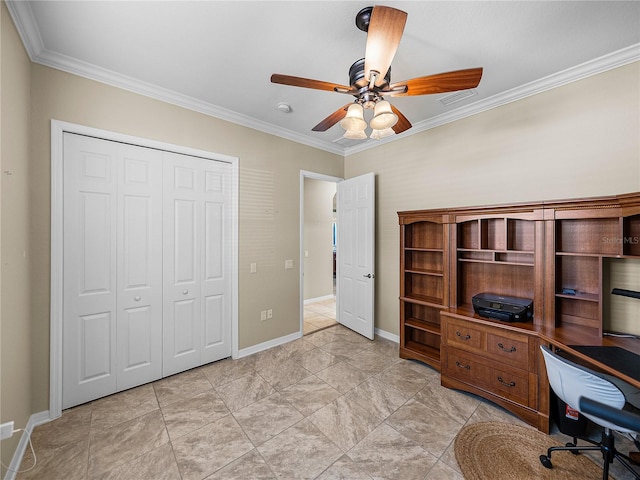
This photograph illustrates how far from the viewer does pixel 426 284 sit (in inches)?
124

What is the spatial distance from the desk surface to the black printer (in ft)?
0.61

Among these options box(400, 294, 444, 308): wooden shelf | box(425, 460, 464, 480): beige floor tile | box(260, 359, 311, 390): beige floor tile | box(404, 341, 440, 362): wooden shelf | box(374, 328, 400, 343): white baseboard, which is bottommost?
box(425, 460, 464, 480): beige floor tile

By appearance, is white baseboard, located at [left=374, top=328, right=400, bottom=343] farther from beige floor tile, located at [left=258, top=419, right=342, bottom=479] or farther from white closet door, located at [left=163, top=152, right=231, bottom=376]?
white closet door, located at [left=163, top=152, right=231, bottom=376]

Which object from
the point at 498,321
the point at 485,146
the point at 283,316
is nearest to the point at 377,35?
the point at 485,146

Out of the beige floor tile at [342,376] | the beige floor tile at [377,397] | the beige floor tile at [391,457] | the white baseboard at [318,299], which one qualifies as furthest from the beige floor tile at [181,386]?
the white baseboard at [318,299]

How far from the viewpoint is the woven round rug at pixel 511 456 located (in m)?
1.58

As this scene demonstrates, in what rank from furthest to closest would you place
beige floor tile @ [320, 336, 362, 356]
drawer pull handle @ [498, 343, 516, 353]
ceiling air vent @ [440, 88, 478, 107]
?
1. beige floor tile @ [320, 336, 362, 356]
2. ceiling air vent @ [440, 88, 478, 107]
3. drawer pull handle @ [498, 343, 516, 353]

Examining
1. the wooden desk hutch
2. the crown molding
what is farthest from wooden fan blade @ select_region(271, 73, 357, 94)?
the crown molding

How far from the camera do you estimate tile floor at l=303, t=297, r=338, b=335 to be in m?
4.05

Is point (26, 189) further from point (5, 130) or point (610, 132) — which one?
point (610, 132)

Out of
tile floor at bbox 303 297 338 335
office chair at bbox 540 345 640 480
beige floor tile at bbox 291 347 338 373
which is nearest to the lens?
office chair at bbox 540 345 640 480

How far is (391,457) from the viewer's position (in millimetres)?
Answer: 1719

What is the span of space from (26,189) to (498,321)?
370cm

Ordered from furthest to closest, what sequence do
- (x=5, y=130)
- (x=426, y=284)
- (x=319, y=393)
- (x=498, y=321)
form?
1. (x=426, y=284)
2. (x=319, y=393)
3. (x=498, y=321)
4. (x=5, y=130)
